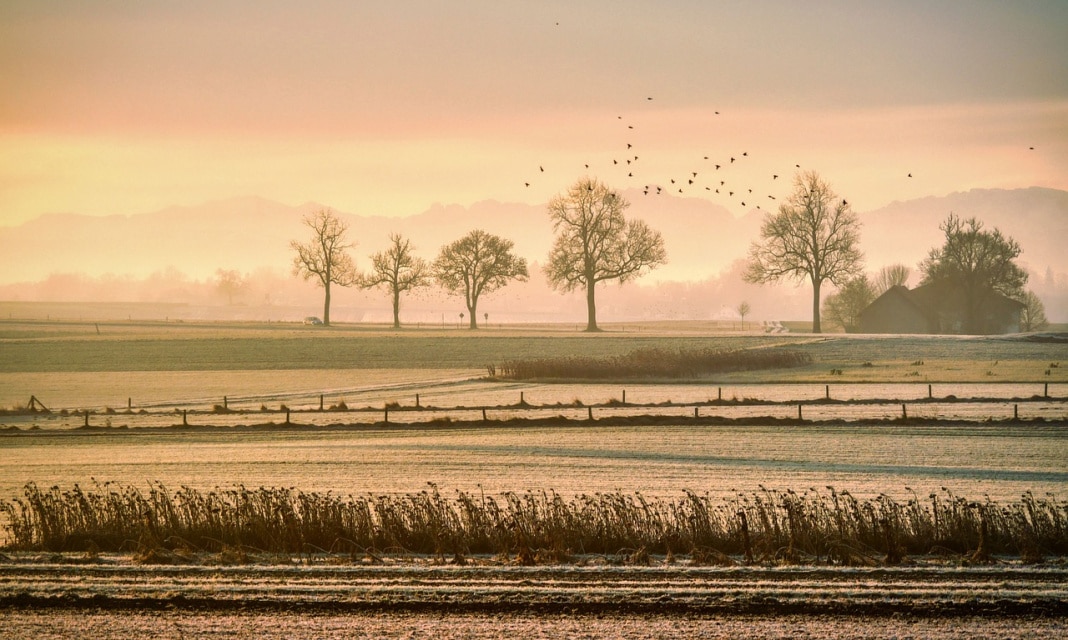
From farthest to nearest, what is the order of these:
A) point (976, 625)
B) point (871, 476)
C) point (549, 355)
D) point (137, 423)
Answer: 1. point (549, 355)
2. point (137, 423)
3. point (871, 476)
4. point (976, 625)

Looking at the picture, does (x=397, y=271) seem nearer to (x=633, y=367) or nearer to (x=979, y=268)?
(x=633, y=367)

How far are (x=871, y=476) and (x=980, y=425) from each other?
43.1 feet

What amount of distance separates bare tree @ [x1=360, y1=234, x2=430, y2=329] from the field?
41.2 metres

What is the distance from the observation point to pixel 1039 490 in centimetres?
2561

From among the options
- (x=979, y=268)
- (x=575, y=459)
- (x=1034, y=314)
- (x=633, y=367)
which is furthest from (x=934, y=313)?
(x=575, y=459)

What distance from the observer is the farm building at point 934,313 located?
107 m

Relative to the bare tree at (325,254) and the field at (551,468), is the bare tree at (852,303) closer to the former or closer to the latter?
the field at (551,468)

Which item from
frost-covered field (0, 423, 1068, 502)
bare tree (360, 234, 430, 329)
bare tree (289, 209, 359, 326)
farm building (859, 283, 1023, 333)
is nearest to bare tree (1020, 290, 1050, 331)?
farm building (859, 283, 1023, 333)

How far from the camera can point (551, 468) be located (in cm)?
3052

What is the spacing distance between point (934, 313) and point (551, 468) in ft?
295

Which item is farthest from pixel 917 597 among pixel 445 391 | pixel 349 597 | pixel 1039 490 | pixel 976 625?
pixel 445 391

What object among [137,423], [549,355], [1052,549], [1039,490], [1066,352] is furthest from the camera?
[549,355]

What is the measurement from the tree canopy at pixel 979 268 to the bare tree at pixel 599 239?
1260 inches

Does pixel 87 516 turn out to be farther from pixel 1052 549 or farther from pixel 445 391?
pixel 445 391
